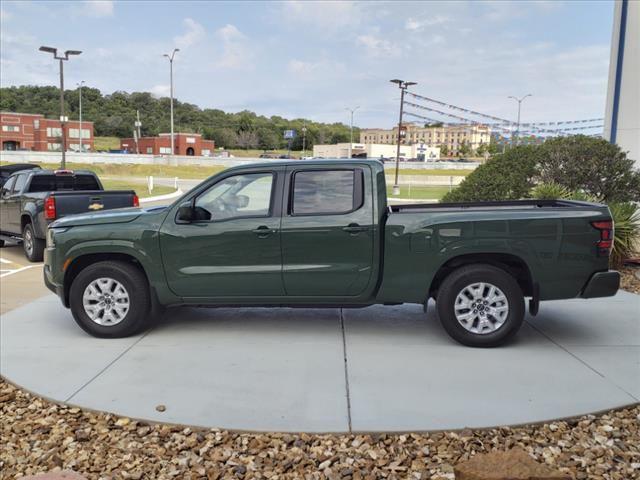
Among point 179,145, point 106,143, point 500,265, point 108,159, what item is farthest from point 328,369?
point 106,143

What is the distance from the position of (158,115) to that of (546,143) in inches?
5689

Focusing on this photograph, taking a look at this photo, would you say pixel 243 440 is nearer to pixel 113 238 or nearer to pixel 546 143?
pixel 113 238

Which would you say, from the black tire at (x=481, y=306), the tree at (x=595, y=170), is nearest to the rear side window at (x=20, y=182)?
the black tire at (x=481, y=306)

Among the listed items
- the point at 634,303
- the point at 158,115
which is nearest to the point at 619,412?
the point at 634,303

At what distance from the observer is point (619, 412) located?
435 cm

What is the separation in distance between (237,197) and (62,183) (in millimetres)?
7797

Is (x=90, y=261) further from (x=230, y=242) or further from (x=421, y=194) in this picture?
(x=421, y=194)

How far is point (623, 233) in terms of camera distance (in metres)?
9.42

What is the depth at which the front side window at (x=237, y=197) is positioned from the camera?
235 inches

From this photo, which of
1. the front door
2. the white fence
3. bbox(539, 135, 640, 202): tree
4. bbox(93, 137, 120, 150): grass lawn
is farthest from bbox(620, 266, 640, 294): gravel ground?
bbox(93, 137, 120, 150): grass lawn

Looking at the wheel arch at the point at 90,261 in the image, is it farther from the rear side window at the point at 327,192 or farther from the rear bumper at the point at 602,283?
the rear bumper at the point at 602,283

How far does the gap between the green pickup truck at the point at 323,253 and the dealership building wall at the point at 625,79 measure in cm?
939

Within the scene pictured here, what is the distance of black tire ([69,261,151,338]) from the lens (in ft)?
19.8

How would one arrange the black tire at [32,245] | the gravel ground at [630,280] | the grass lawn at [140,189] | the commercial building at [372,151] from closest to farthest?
the gravel ground at [630,280]
the black tire at [32,245]
the grass lawn at [140,189]
the commercial building at [372,151]
